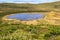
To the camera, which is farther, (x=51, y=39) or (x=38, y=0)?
(x=38, y=0)

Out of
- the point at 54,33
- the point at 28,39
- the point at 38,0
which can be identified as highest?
the point at 28,39

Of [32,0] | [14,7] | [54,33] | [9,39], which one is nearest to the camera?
[9,39]

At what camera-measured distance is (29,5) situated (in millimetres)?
42969

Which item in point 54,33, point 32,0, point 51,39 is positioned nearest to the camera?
point 51,39

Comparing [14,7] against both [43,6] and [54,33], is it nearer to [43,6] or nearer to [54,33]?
[43,6]

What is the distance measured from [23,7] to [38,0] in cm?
954

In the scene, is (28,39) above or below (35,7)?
above

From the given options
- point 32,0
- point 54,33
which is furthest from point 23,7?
point 54,33

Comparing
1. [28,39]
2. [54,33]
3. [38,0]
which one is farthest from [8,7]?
[28,39]

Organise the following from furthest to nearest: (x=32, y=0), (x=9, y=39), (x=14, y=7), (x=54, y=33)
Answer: (x=32, y=0), (x=14, y=7), (x=54, y=33), (x=9, y=39)

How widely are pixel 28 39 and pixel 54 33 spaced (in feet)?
14.2

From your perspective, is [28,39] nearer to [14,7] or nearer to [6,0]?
[14,7]

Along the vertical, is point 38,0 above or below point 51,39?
below

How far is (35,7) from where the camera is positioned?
136 feet
